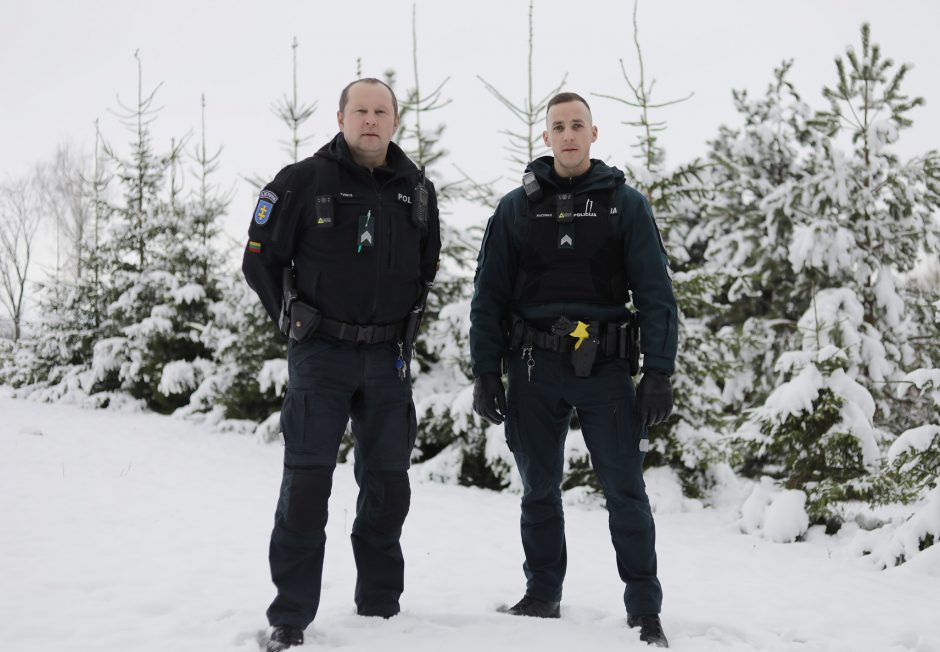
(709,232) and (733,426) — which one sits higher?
(709,232)

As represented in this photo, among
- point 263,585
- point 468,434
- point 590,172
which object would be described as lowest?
point 263,585

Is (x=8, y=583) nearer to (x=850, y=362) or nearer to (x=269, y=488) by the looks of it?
(x=269, y=488)

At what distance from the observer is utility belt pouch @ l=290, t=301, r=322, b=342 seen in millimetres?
3201

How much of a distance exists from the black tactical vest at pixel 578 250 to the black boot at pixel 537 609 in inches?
59.1

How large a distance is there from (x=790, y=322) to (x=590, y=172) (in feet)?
19.3

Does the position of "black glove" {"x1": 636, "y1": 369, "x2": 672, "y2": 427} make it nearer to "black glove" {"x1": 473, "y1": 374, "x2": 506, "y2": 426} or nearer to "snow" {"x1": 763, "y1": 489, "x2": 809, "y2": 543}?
"black glove" {"x1": 473, "y1": 374, "x2": 506, "y2": 426}

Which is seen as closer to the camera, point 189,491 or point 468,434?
point 189,491

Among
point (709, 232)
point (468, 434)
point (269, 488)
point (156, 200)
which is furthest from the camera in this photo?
point (156, 200)

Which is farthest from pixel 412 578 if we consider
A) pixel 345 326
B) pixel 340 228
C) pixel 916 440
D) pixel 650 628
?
pixel 916 440

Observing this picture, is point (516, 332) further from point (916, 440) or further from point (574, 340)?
point (916, 440)

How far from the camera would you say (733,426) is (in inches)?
267

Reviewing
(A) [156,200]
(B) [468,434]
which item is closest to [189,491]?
(B) [468,434]

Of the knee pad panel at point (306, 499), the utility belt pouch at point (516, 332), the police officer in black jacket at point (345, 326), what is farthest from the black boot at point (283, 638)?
the utility belt pouch at point (516, 332)

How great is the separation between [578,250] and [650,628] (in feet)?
5.75
